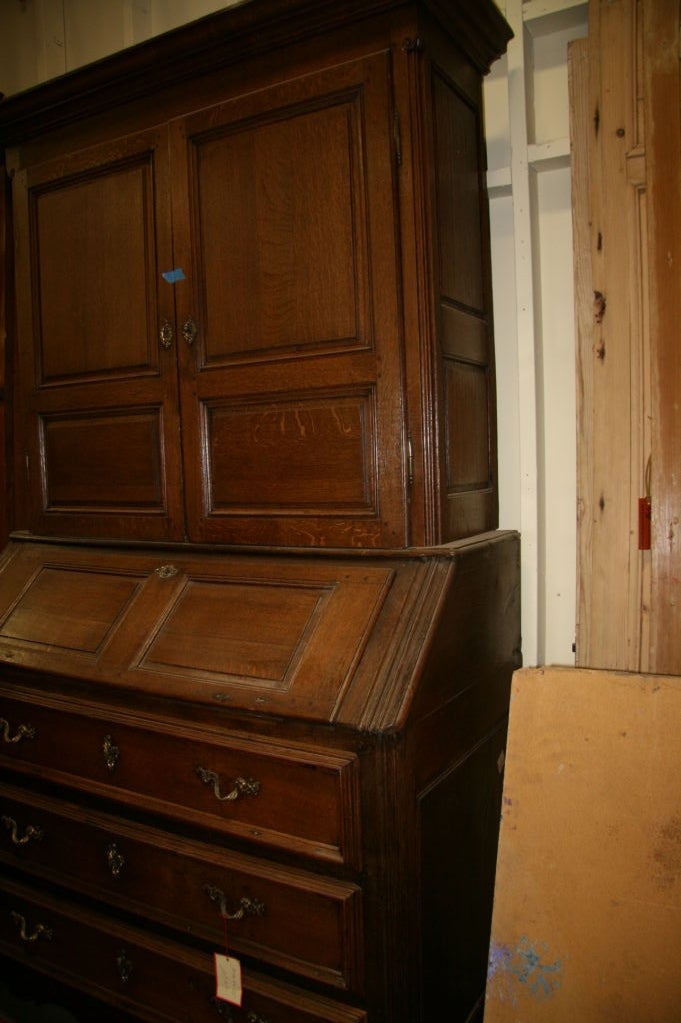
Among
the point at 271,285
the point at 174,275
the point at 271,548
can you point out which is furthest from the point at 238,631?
the point at 174,275

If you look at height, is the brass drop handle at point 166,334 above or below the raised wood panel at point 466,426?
above

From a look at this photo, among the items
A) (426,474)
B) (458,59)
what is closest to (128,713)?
(426,474)

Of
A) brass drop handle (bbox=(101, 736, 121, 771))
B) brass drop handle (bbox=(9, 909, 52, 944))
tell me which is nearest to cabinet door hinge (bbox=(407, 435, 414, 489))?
brass drop handle (bbox=(101, 736, 121, 771))

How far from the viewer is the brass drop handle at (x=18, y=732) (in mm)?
1717

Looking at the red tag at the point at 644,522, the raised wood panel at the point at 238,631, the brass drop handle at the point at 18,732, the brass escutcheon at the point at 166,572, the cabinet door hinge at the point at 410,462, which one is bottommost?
the brass drop handle at the point at 18,732

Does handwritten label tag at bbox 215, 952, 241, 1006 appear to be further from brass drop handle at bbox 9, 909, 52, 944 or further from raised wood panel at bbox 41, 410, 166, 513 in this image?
raised wood panel at bbox 41, 410, 166, 513

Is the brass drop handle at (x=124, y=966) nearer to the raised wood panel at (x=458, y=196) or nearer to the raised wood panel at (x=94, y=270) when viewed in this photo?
the raised wood panel at (x=94, y=270)

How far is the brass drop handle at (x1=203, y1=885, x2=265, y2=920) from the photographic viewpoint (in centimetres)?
135

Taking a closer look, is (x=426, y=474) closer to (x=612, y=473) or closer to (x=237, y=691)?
(x=612, y=473)

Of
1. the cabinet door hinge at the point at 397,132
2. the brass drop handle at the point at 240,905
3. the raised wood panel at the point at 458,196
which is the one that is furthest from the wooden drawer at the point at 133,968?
the cabinet door hinge at the point at 397,132

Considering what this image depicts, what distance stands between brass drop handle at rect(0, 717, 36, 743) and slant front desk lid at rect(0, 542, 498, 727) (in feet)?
0.49

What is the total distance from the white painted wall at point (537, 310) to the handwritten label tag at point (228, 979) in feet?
3.32

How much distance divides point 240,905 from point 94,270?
1576 millimetres

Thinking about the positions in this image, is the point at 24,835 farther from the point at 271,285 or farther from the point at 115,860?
the point at 271,285
